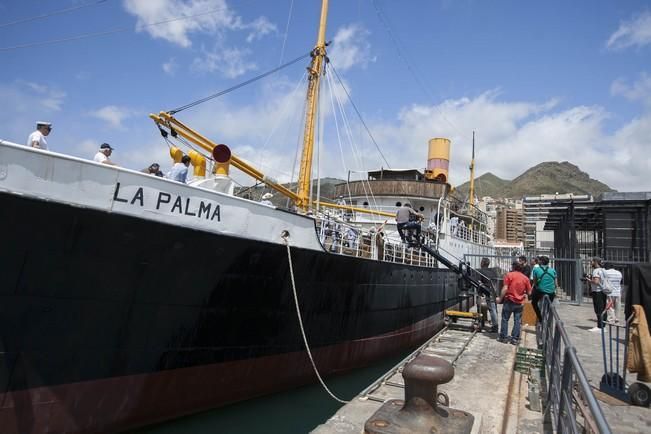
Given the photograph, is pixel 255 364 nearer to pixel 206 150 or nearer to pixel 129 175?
pixel 129 175

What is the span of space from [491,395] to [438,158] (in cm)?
1538

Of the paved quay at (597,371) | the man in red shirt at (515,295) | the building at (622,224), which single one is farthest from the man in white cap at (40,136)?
the building at (622,224)

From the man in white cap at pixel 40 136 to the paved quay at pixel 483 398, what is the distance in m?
4.52

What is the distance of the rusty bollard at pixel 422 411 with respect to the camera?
3.20m

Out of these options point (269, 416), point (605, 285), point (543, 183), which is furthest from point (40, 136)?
point (543, 183)

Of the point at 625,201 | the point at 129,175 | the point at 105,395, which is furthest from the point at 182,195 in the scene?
the point at 625,201

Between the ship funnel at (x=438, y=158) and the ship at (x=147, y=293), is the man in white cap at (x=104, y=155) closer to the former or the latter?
the ship at (x=147, y=293)

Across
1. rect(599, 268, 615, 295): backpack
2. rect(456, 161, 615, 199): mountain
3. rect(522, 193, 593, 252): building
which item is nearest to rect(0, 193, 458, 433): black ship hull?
rect(599, 268, 615, 295): backpack

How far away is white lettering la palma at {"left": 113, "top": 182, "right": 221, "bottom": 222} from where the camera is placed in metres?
5.02

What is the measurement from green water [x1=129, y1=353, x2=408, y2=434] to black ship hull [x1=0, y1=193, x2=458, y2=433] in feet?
0.74

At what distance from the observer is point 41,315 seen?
4.41m

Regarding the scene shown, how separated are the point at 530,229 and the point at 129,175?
7299 cm

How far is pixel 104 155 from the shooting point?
5.42 metres

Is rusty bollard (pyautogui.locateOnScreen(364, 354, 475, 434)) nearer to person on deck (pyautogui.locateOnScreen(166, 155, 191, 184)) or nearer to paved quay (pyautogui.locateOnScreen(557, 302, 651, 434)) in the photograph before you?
paved quay (pyautogui.locateOnScreen(557, 302, 651, 434))
